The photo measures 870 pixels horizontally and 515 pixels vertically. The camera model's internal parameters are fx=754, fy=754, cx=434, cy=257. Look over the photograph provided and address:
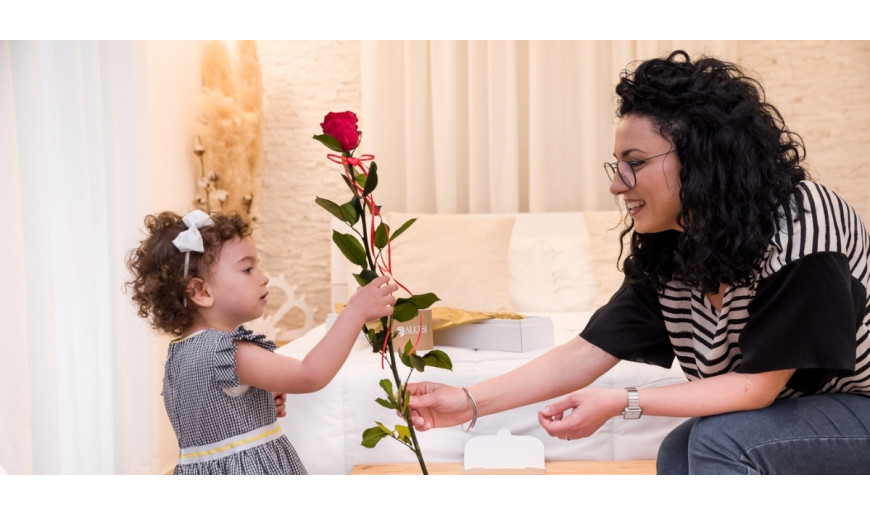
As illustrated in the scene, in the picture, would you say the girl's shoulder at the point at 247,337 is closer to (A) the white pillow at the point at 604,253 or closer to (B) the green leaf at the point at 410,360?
(B) the green leaf at the point at 410,360

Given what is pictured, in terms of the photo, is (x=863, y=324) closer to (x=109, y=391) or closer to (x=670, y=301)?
(x=670, y=301)

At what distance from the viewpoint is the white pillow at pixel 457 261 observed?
131 inches

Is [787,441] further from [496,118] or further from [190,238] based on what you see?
[496,118]

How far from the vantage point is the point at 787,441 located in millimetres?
1275

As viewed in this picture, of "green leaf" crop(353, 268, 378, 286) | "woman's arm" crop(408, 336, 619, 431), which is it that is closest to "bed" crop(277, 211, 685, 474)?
"woman's arm" crop(408, 336, 619, 431)

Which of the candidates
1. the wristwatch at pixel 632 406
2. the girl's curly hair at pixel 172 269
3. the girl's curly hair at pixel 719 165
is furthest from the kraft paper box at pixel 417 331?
the girl's curly hair at pixel 719 165

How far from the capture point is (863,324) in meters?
1.35

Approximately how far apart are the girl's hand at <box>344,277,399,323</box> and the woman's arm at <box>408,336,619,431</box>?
7.5 inches

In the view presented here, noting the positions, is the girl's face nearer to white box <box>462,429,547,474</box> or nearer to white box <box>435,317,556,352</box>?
white box <box>462,429,547,474</box>

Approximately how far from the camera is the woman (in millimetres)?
1238

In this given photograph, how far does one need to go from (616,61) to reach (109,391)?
3.20m

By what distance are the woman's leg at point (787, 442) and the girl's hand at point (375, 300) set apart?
0.60 meters
